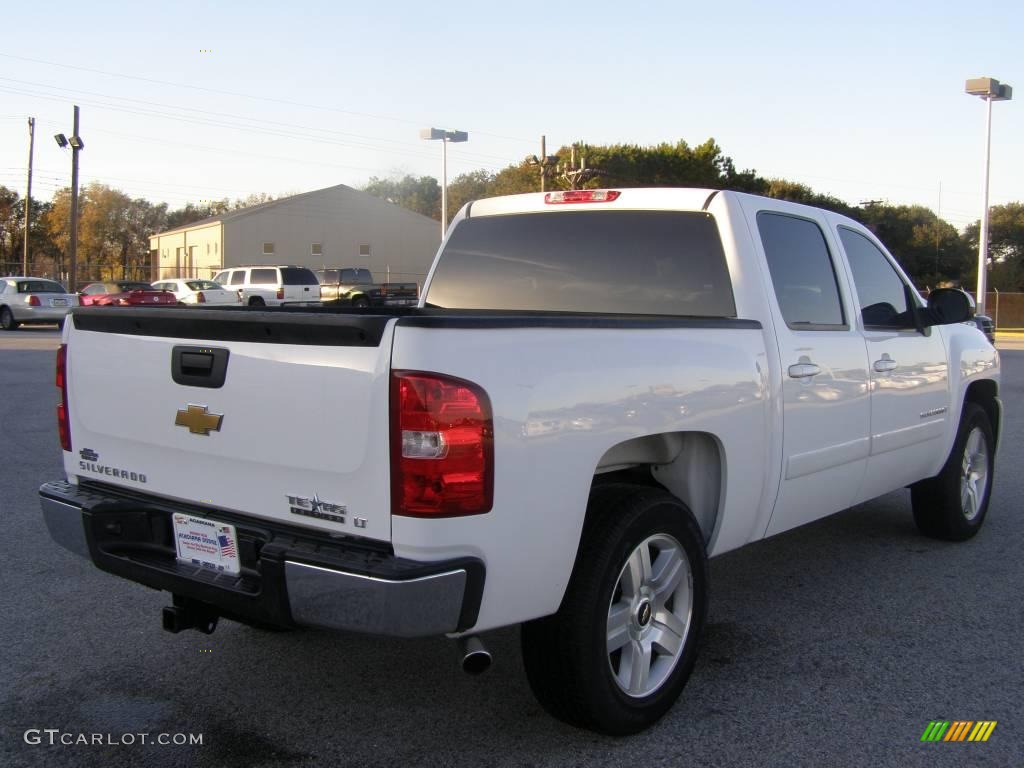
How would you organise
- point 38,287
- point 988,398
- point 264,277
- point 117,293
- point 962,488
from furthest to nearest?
point 264,277, point 117,293, point 38,287, point 988,398, point 962,488

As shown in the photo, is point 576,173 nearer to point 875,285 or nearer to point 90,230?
point 875,285

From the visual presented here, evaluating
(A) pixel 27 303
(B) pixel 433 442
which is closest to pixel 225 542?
(B) pixel 433 442

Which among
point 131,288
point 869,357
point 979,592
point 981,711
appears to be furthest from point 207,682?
point 131,288

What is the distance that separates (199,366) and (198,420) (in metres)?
0.18

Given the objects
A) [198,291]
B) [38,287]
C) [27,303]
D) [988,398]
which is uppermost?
[198,291]

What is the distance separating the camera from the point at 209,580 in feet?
10.3

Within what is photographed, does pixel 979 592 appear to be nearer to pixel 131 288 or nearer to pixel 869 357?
pixel 869 357

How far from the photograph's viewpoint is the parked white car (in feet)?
91.2

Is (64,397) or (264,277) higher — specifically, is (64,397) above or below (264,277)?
below

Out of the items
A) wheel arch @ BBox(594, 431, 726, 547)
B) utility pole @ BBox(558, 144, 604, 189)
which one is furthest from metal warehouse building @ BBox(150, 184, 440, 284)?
wheel arch @ BBox(594, 431, 726, 547)

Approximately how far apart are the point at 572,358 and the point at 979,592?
3.22m

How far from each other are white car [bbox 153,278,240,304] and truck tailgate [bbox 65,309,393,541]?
30.2 meters

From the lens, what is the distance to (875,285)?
17.1 ft

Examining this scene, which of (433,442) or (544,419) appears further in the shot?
(544,419)
